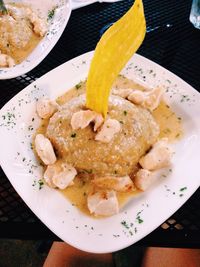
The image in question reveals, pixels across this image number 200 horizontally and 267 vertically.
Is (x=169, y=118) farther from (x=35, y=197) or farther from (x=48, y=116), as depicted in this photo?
(x=35, y=197)

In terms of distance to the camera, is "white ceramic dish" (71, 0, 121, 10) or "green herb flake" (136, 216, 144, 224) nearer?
"green herb flake" (136, 216, 144, 224)

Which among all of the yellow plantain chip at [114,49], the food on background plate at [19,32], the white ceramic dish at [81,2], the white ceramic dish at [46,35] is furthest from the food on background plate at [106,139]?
the white ceramic dish at [81,2]

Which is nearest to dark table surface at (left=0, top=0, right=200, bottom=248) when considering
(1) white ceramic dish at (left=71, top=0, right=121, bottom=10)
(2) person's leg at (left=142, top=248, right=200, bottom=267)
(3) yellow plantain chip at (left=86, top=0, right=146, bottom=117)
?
(1) white ceramic dish at (left=71, top=0, right=121, bottom=10)

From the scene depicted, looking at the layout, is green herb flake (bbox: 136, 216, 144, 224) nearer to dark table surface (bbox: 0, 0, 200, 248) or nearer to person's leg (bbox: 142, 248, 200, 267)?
dark table surface (bbox: 0, 0, 200, 248)

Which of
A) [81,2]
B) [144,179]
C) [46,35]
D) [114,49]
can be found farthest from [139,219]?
[81,2]

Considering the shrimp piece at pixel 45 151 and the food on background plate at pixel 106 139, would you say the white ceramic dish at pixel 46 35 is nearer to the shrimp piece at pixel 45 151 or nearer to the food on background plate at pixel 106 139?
the food on background plate at pixel 106 139

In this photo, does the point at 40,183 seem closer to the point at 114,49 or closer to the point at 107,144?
the point at 107,144
